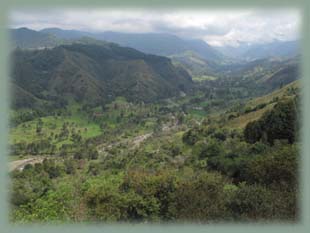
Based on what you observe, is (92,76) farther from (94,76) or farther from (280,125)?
(280,125)

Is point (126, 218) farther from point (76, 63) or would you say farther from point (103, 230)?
point (76, 63)

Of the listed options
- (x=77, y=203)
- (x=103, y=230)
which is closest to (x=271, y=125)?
(x=77, y=203)

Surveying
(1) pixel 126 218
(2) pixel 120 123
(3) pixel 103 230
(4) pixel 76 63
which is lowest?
(2) pixel 120 123

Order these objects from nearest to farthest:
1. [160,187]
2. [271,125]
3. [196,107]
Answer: [160,187] < [271,125] < [196,107]

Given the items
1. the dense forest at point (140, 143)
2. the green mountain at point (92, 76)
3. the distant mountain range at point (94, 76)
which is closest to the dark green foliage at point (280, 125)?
the dense forest at point (140, 143)

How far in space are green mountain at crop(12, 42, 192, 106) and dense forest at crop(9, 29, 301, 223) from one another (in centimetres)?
41

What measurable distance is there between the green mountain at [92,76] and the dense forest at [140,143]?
1.34 ft

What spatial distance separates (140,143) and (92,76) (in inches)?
2048

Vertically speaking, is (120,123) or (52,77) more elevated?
(52,77)

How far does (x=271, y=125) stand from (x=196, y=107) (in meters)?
53.9

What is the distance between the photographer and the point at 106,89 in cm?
8294

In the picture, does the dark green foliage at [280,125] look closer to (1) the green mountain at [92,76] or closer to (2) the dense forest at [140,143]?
(2) the dense forest at [140,143]

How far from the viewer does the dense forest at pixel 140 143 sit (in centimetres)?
495

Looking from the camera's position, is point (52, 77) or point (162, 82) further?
point (162, 82)
